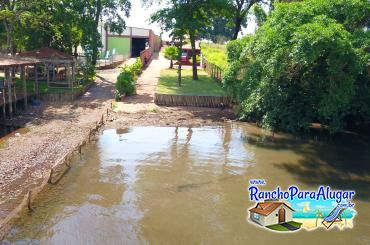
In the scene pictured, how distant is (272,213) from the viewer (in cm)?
866

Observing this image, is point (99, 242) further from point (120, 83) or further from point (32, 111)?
point (120, 83)

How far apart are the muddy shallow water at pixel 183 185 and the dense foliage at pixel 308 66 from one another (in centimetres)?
158

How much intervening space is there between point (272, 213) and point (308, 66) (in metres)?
10.5

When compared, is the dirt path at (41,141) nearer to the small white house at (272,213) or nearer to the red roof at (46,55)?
the red roof at (46,55)

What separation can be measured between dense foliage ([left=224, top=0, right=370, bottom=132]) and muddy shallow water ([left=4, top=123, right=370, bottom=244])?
1.58 metres

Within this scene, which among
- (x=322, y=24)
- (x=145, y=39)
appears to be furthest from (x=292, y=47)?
(x=145, y=39)

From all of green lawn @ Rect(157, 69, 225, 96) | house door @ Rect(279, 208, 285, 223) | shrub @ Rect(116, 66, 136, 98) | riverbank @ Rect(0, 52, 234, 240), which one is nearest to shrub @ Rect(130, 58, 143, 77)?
riverbank @ Rect(0, 52, 234, 240)

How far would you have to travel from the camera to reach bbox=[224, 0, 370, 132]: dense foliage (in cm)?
1542

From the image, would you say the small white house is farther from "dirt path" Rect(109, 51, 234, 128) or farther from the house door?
"dirt path" Rect(109, 51, 234, 128)

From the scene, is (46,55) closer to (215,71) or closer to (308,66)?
(215,71)

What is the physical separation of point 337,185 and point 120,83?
55.1 feet

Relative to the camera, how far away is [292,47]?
16.0 metres

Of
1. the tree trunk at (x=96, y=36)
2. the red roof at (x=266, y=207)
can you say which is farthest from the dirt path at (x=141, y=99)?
the red roof at (x=266, y=207)

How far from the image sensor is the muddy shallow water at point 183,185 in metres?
9.96
